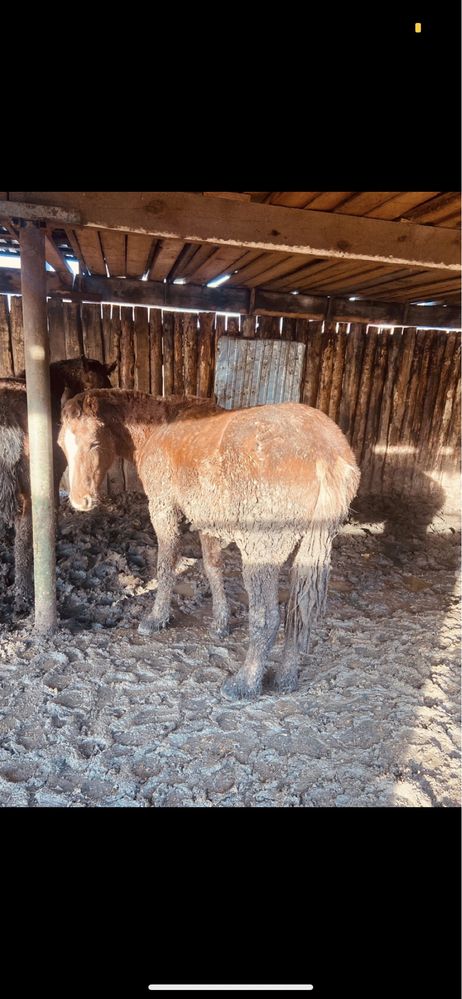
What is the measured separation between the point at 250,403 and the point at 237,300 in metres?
1.63

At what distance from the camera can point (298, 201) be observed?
11.0 feet

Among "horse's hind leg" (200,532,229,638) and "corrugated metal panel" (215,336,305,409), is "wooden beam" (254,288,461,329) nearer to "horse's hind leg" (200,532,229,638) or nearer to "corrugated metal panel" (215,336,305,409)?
"corrugated metal panel" (215,336,305,409)

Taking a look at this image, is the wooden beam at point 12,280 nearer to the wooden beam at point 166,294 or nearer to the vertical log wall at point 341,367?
the vertical log wall at point 341,367

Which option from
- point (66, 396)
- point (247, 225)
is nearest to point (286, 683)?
point (66, 396)

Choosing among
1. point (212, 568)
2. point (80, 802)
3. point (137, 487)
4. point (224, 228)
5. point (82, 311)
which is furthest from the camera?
A: point (137, 487)

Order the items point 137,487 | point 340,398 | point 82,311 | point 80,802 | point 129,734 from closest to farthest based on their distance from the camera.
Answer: point 80,802 < point 129,734 < point 82,311 < point 137,487 < point 340,398

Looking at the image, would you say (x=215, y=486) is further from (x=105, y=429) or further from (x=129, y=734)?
(x=129, y=734)

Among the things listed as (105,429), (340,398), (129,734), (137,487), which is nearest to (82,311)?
(137,487)

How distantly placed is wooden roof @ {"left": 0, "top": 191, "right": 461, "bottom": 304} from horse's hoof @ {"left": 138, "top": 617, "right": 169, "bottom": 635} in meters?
3.14

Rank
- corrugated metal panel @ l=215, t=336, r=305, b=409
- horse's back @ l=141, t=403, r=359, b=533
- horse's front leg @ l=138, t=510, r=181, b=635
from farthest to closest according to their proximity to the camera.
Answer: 1. corrugated metal panel @ l=215, t=336, r=305, b=409
2. horse's front leg @ l=138, t=510, r=181, b=635
3. horse's back @ l=141, t=403, r=359, b=533

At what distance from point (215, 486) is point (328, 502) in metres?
0.80

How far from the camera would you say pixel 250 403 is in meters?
7.72

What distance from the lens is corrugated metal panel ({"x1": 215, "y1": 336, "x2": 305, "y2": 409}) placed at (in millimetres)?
7395

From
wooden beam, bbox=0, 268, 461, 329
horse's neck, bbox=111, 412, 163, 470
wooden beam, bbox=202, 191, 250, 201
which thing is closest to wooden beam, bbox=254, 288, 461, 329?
wooden beam, bbox=0, 268, 461, 329
